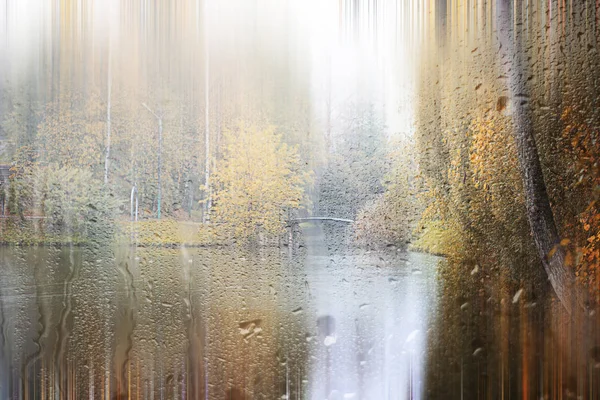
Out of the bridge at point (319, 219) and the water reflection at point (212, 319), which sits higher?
the bridge at point (319, 219)

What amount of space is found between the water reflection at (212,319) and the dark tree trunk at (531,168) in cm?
34

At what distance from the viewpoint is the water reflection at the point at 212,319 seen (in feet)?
5.72

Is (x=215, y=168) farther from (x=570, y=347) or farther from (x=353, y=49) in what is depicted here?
(x=570, y=347)

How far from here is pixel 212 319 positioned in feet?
5.83

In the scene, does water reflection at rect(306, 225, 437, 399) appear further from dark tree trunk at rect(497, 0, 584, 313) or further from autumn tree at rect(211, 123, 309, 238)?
dark tree trunk at rect(497, 0, 584, 313)

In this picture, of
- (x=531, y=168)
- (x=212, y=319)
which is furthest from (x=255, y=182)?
(x=531, y=168)

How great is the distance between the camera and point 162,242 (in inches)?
70.1

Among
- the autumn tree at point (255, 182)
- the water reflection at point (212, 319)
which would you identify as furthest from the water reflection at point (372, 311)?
the autumn tree at point (255, 182)

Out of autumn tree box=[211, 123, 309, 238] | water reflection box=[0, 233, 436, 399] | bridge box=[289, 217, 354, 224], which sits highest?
autumn tree box=[211, 123, 309, 238]

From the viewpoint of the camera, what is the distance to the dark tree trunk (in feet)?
5.80

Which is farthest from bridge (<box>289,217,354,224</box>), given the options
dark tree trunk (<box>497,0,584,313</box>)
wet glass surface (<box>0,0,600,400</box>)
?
dark tree trunk (<box>497,0,584,313</box>)

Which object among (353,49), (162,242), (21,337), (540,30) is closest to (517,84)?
(540,30)

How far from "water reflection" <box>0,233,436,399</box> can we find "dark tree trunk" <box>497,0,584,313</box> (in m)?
0.34

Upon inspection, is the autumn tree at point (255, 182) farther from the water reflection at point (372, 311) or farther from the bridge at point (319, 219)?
the water reflection at point (372, 311)
